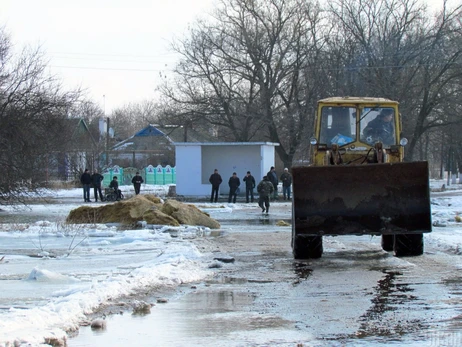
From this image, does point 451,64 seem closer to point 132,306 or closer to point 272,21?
point 272,21

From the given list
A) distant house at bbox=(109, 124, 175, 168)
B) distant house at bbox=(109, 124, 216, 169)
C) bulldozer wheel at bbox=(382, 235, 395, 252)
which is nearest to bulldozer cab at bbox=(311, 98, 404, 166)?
bulldozer wheel at bbox=(382, 235, 395, 252)

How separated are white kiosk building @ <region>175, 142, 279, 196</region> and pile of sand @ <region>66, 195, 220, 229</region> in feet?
54.0

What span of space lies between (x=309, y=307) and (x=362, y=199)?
15.7 feet

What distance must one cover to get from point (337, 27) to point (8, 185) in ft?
86.8

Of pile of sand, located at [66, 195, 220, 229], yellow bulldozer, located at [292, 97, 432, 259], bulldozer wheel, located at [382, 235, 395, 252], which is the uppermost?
yellow bulldozer, located at [292, 97, 432, 259]

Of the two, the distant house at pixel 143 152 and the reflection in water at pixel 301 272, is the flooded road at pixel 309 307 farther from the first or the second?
the distant house at pixel 143 152

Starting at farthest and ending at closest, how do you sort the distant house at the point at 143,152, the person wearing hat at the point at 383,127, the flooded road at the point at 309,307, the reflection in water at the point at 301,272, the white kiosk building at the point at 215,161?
the distant house at the point at 143,152 < the white kiosk building at the point at 215,161 < the person wearing hat at the point at 383,127 < the reflection in water at the point at 301,272 < the flooded road at the point at 309,307

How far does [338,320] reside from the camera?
7.73 metres

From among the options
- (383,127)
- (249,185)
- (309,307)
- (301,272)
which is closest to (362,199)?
(301,272)

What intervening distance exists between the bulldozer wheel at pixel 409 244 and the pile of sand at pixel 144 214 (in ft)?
27.5

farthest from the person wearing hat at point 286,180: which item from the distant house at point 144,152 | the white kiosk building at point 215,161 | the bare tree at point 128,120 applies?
the bare tree at point 128,120

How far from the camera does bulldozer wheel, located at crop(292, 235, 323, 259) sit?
529 inches

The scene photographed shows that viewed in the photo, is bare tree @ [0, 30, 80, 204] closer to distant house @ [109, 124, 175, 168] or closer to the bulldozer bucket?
the bulldozer bucket

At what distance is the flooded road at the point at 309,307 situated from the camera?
6934mm
